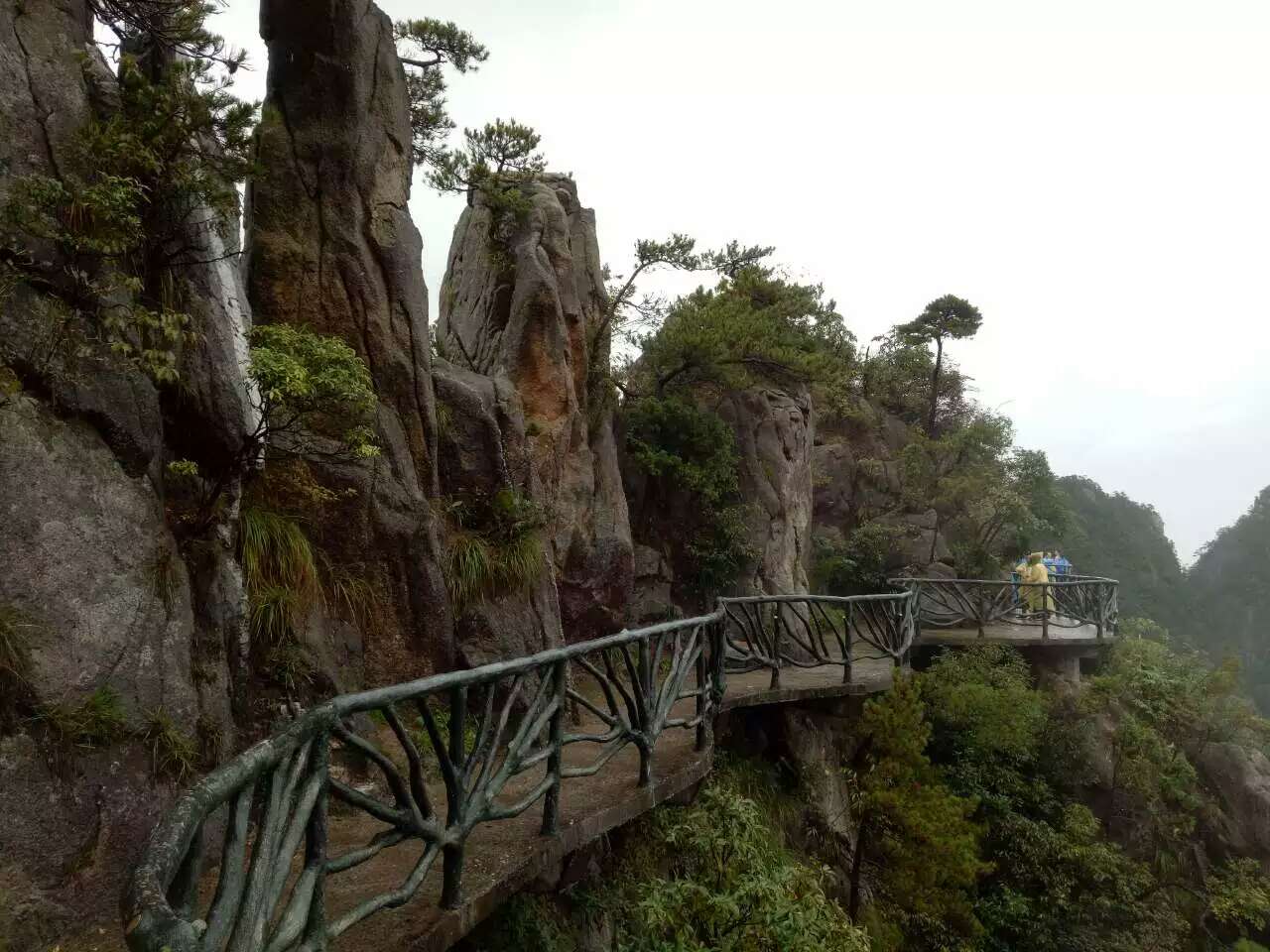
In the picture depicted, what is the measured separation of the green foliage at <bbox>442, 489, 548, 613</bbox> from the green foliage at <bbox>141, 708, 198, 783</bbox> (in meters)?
3.09

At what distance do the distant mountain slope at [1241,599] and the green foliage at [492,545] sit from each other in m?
47.2

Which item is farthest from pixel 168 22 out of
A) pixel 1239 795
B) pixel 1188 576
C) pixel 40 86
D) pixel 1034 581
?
pixel 1188 576

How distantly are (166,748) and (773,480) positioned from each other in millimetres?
12252

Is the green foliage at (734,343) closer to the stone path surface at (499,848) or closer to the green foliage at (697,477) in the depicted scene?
the green foliage at (697,477)

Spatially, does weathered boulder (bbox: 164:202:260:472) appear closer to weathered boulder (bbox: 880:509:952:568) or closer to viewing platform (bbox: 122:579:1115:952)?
viewing platform (bbox: 122:579:1115:952)

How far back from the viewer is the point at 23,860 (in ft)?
10.0

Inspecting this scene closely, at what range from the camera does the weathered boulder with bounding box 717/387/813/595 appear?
14.0 m

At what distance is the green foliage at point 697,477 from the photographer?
13.1m

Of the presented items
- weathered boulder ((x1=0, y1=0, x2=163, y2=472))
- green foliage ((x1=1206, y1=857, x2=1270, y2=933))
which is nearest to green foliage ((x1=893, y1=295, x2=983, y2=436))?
green foliage ((x1=1206, y1=857, x2=1270, y2=933))

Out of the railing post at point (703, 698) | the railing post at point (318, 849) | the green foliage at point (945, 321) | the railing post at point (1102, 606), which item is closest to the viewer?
the railing post at point (318, 849)

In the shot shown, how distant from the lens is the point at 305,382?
4.60 metres

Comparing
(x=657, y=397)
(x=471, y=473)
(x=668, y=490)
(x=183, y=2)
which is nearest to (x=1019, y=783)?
(x=668, y=490)

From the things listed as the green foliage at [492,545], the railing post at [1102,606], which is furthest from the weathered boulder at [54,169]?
the railing post at [1102,606]

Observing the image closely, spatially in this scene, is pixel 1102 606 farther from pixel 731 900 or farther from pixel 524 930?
pixel 524 930
